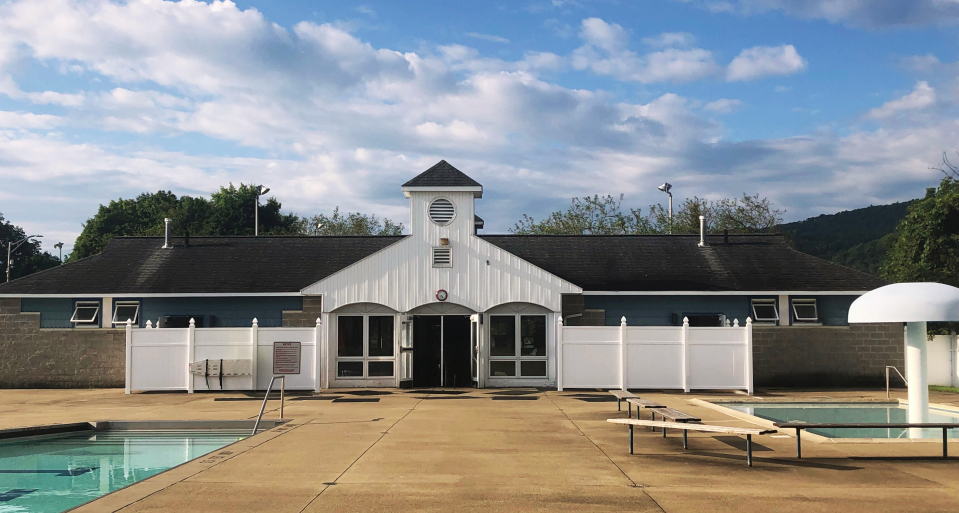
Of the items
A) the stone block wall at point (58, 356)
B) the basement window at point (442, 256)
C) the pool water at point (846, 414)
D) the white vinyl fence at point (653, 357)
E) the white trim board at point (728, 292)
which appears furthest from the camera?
the stone block wall at point (58, 356)

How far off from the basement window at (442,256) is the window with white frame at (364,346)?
6.54 feet

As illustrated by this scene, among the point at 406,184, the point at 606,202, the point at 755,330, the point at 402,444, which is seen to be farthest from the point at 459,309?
the point at 606,202

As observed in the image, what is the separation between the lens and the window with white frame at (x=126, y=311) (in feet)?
75.7

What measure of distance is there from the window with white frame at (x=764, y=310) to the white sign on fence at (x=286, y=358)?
13.5 m

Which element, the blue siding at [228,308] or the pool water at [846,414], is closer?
the pool water at [846,414]

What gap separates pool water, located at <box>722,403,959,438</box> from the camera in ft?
44.3

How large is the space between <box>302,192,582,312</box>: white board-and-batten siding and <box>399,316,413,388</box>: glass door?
18.3 inches

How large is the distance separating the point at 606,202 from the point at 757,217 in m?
10.0

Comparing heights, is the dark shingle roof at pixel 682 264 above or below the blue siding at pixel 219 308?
above

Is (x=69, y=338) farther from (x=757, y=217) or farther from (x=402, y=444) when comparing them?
(x=757, y=217)

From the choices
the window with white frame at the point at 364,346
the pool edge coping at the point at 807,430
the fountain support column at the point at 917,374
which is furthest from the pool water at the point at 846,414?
the window with white frame at the point at 364,346

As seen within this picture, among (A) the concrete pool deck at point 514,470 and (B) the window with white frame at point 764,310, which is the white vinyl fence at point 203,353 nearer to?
(A) the concrete pool deck at point 514,470

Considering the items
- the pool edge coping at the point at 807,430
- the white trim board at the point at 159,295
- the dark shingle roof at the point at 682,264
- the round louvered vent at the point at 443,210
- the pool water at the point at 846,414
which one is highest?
the round louvered vent at the point at 443,210

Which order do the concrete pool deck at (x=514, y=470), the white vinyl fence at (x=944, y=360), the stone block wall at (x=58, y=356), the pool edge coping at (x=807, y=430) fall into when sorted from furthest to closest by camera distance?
the white vinyl fence at (x=944, y=360), the stone block wall at (x=58, y=356), the pool edge coping at (x=807, y=430), the concrete pool deck at (x=514, y=470)
